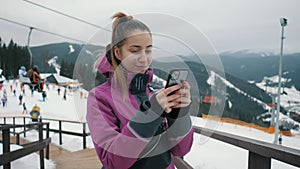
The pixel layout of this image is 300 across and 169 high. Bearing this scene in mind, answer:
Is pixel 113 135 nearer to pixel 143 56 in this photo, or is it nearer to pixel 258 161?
pixel 143 56

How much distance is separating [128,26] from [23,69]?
186 inches

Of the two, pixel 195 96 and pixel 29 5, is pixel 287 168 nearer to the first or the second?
pixel 195 96

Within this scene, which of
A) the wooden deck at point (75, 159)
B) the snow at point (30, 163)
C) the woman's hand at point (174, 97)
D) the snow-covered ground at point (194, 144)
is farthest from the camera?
the wooden deck at point (75, 159)

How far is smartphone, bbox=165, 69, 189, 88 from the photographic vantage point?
349 mm

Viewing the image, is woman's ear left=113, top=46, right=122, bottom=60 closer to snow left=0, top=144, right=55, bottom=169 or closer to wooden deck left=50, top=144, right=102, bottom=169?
snow left=0, top=144, right=55, bottom=169

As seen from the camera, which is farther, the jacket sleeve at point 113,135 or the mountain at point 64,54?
the mountain at point 64,54

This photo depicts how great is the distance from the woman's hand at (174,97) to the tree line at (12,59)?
522cm

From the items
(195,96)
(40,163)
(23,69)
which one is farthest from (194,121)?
(23,69)

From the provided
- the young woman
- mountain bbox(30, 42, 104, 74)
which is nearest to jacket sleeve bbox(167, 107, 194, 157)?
the young woman

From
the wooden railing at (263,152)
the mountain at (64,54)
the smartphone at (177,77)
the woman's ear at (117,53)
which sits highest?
the mountain at (64,54)

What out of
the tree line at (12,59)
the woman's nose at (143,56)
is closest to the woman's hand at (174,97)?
the woman's nose at (143,56)

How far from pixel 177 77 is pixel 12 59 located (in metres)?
5.95

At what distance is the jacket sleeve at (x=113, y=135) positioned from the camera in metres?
0.40

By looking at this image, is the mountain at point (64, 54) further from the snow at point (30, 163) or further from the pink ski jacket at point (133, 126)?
the snow at point (30, 163)
